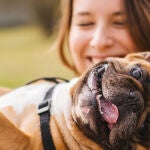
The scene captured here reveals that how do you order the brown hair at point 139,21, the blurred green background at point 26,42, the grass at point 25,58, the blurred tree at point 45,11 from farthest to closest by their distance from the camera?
1. the blurred tree at point 45,11
2. the blurred green background at point 26,42
3. the grass at point 25,58
4. the brown hair at point 139,21

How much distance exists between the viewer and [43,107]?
2992 mm

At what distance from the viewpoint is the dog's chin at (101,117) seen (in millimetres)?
2637

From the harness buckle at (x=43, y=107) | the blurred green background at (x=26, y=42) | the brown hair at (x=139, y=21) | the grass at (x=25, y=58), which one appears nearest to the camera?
the harness buckle at (x=43, y=107)

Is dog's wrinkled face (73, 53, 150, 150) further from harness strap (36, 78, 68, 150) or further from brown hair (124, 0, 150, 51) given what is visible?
brown hair (124, 0, 150, 51)

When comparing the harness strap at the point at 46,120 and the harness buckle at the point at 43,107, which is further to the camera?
the harness buckle at the point at 43,107

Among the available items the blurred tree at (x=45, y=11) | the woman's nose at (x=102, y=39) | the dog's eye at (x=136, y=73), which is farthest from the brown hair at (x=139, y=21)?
the blurred tree at (x=45, y=11)

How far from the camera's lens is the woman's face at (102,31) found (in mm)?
3504

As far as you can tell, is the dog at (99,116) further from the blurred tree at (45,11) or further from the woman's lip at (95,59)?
the blurred tree at (45,11)

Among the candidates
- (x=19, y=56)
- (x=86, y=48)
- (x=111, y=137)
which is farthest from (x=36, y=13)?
(x=111, y=137)

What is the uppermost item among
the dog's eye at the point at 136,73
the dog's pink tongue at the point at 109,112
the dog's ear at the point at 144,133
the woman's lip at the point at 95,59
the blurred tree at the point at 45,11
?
the dog's eye at the point at 136,73

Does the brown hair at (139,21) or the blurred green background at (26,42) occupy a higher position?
the brown hair at (139,21)

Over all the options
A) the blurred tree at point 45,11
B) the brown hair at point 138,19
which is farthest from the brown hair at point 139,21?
the blurred tree at point 45,11

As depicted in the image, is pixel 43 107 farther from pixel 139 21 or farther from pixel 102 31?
pixel 139 21

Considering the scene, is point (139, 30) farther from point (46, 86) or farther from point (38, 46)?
point (38, 46)
